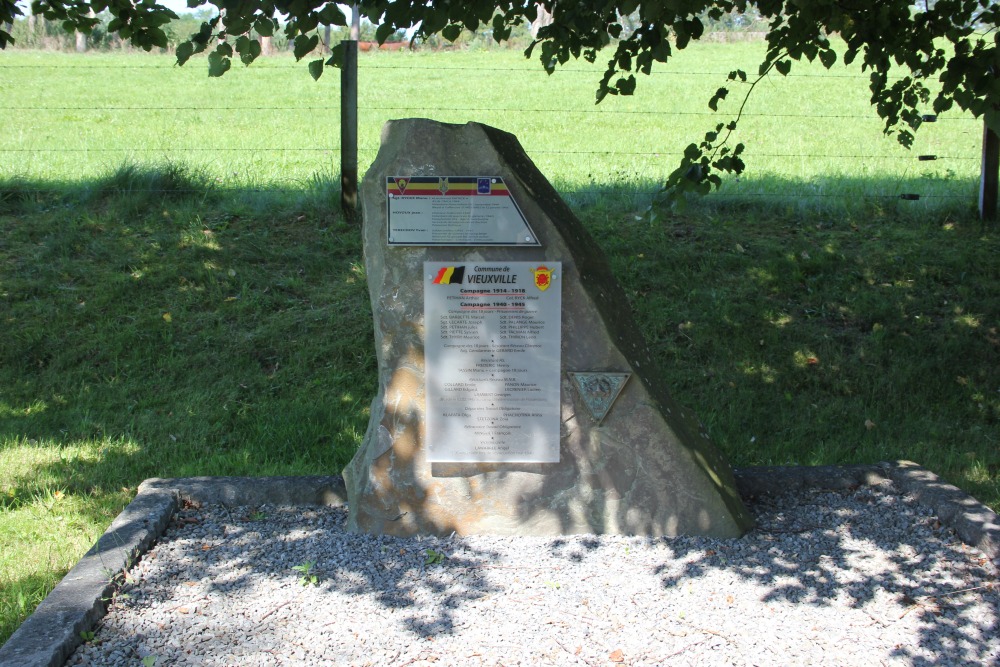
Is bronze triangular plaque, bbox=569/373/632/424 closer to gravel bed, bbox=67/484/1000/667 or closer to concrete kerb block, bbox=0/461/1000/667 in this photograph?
gravel bed, bbox=67/484/1000/667

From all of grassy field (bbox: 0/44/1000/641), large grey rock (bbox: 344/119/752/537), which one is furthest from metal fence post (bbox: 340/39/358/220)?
large grey rock (bbox: 344/119/752/537)

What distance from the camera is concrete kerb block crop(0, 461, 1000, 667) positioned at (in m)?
3.22

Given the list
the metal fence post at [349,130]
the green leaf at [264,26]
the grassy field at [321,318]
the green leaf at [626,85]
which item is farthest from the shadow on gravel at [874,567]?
the metal fence post at [349,130]

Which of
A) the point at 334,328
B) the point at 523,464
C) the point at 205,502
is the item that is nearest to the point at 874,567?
the point at 523,464

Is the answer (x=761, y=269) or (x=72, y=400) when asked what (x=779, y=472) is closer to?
(x=761, y=269)

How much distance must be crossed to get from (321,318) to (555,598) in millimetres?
4032

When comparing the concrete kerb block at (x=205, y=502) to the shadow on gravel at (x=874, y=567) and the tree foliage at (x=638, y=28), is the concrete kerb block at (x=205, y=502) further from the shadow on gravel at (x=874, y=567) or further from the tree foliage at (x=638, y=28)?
the tree foliage at (x=638, y=28)

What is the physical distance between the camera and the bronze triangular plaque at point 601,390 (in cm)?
403

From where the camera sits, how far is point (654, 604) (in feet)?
11.7

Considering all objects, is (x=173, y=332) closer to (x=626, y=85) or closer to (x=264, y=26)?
(x=264, y=26)

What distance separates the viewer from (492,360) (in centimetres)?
414

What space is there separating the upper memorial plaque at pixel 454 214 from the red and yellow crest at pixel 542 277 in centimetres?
12

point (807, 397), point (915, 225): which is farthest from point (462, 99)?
point (807, 397)

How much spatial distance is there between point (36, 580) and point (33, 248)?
15.7 ft
